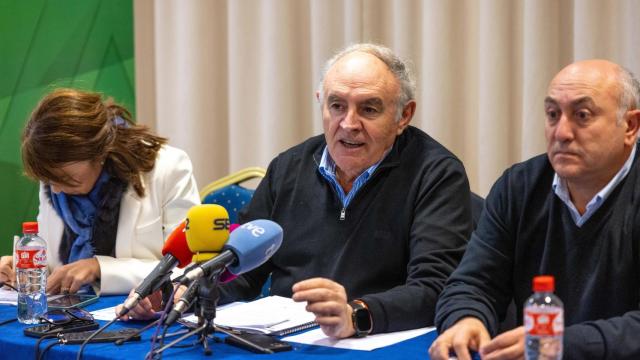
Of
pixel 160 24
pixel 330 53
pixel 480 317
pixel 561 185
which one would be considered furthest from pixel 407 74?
pixel 160 24

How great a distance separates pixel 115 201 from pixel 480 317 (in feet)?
5.23

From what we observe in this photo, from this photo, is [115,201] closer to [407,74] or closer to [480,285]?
[407,74]

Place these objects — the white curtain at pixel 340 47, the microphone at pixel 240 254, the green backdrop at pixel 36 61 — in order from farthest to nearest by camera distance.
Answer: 1. the green backdrop at pixel 36 61
2. the white curtain at pixel 340 47
3. the microphone at pixel 240 254

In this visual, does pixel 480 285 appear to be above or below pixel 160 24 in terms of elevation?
below

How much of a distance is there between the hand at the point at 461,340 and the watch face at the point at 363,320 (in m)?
0.26

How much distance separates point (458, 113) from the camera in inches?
158

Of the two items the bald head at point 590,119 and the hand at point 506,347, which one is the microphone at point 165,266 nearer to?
the hand at point 506,347

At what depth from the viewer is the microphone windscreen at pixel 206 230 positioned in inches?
85.7

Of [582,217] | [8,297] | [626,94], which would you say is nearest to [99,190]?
[8,297]

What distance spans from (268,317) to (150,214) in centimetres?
101

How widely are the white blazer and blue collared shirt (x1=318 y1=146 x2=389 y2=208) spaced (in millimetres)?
617

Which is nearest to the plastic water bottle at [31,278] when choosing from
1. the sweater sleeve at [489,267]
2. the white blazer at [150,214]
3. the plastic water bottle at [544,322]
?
the white blazer at [150,214]

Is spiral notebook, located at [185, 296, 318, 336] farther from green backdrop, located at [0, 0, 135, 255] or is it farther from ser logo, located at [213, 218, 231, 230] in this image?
green backdrop, located at [0, 0, 135, 255]

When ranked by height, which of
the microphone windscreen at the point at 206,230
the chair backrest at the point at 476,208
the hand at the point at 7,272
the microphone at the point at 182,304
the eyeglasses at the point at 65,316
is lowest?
the hand at the point at 7,272
